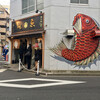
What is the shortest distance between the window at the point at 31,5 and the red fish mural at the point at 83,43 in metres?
3.20

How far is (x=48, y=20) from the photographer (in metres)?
12.6

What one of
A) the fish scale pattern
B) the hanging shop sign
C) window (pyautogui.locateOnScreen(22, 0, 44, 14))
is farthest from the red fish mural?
window (pyautogui.locateOnScreen(22, 0, 44, 14))

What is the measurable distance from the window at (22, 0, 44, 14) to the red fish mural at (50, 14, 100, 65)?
3.20 m

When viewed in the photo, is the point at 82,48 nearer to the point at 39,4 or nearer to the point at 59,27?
the point at 59,27

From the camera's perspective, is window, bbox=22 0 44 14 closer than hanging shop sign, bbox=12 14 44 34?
No

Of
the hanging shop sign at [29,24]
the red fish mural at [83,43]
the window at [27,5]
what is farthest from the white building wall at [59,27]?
the window at [27,5]

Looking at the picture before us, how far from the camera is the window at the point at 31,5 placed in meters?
13.8

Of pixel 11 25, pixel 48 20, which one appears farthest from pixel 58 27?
pixel 11 25

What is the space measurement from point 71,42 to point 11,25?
7324mm

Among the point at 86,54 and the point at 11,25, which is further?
the point at 11,25

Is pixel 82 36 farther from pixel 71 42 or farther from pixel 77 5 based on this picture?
pixel 77 5

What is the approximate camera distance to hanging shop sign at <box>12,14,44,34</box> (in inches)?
523

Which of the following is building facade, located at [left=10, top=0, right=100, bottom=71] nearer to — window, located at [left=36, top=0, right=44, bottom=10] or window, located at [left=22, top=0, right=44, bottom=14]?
window, located at [left=36, top=0, right=44, bottom=10]

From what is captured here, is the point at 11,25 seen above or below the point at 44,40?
above
